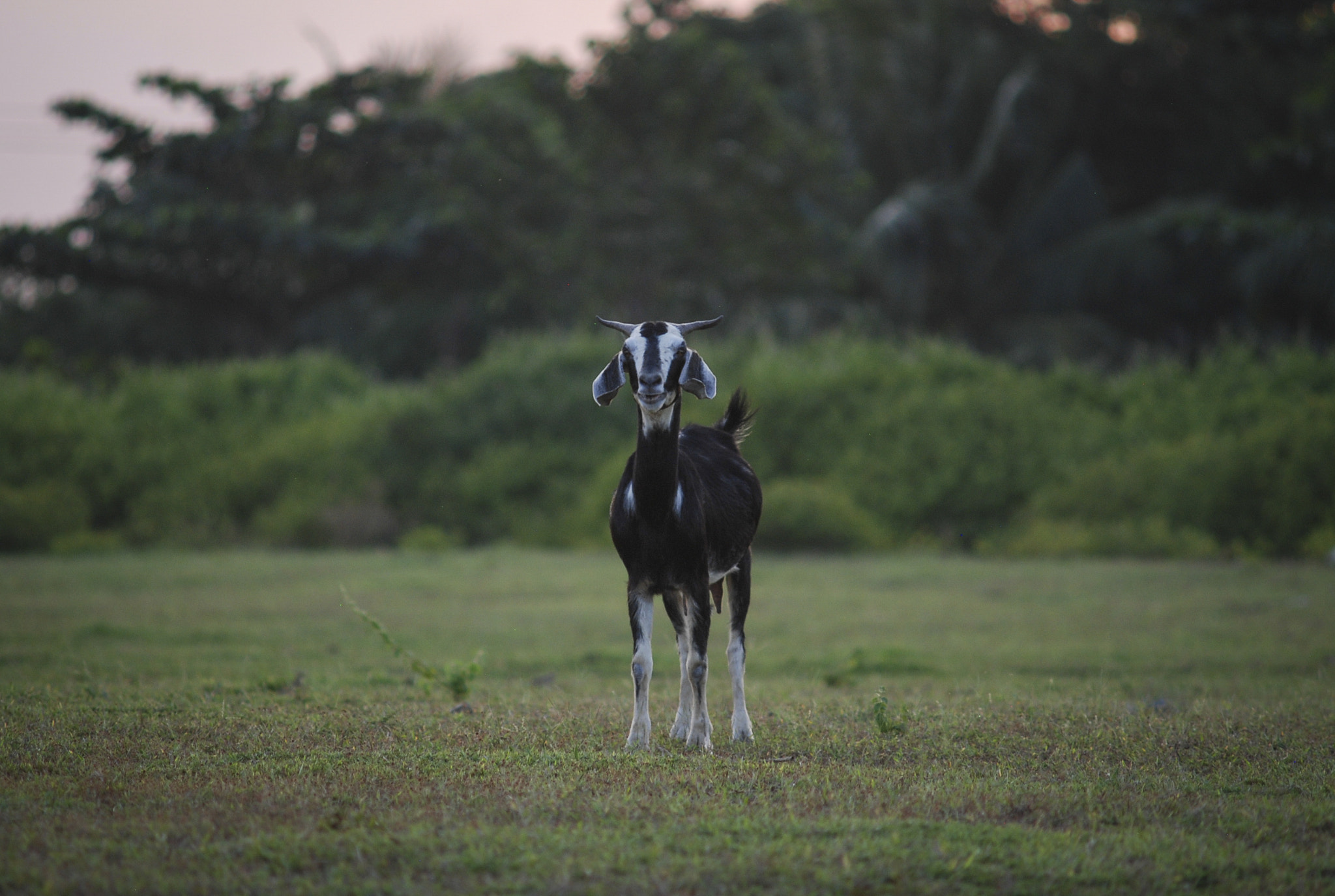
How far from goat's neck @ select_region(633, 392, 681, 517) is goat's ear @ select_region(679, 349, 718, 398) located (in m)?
0.15

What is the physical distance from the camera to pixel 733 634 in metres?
7.09

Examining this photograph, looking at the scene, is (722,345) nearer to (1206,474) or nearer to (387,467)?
(387,467)

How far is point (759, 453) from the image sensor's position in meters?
22.9

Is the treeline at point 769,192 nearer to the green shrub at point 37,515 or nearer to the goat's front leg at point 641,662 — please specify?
the green shrub at point 37,515

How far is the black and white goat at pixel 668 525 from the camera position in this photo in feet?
20.4

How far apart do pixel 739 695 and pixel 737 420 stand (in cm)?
207

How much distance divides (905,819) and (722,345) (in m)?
21.4

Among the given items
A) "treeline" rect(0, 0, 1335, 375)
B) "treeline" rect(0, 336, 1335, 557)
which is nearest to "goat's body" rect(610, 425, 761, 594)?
"treeline" rect(0, 336, 1335, 557)

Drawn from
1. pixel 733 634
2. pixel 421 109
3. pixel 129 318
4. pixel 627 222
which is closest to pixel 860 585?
Result: pixel 733 634

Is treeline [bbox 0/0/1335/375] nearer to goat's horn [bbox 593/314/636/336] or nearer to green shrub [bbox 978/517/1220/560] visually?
green shrub [bbox 978/517/1220/560]

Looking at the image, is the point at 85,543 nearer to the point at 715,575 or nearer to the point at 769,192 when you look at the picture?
the point at 769,192

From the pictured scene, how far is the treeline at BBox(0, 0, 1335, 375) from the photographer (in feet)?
98.9

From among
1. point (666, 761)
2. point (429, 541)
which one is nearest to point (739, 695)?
point (666, 761)

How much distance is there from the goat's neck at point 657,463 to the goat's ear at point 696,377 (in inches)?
5.8
